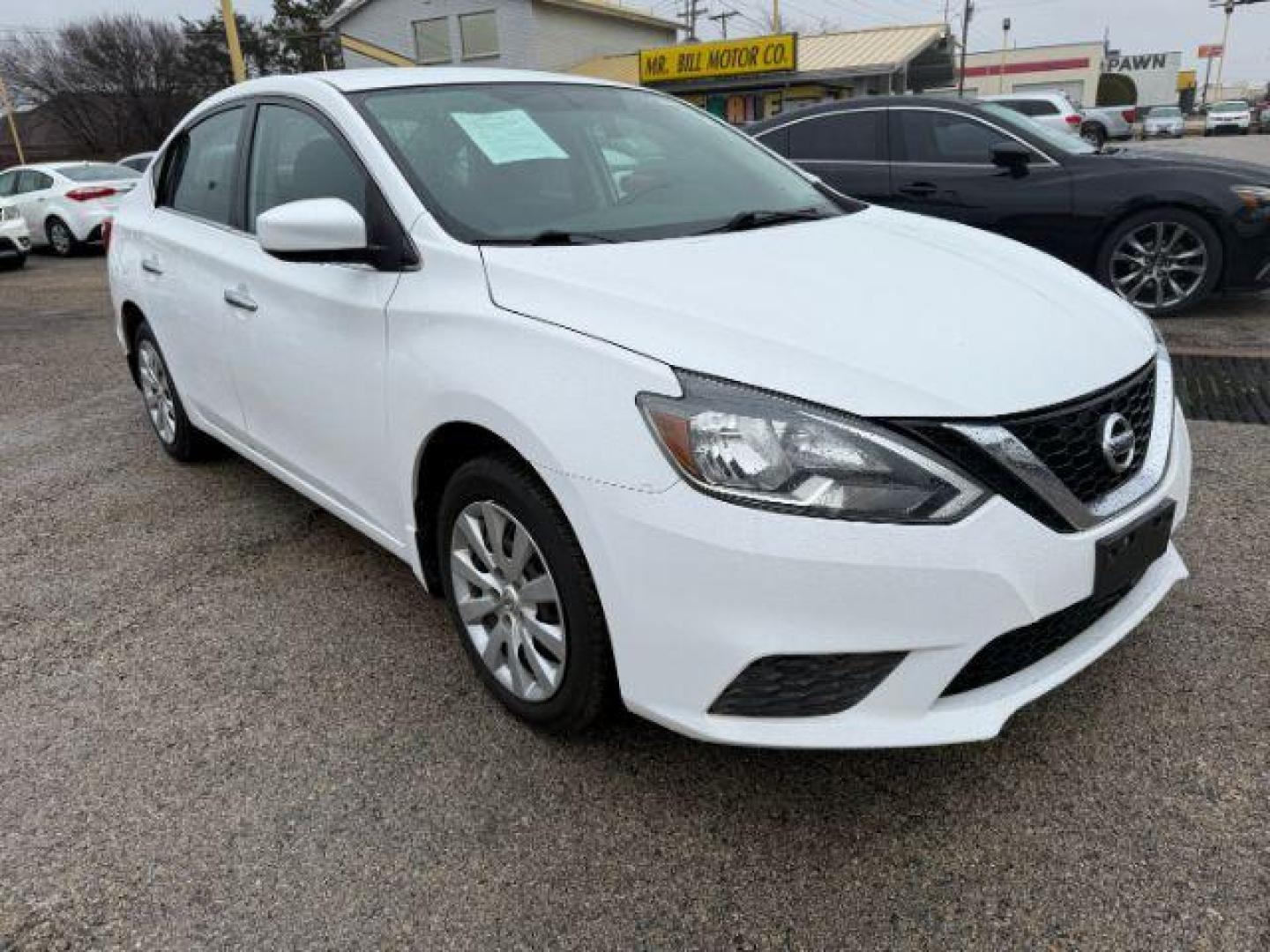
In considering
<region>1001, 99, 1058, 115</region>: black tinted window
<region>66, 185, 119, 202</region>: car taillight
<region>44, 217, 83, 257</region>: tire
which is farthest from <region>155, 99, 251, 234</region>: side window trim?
<region>1001, 99, 1058, 115</region>: black tinted window

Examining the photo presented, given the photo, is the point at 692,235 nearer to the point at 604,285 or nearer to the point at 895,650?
the point at 604,285

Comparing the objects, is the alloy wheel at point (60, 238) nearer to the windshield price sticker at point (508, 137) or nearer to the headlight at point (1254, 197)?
the windshield price sticker at point (508, 137)

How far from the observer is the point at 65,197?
14.6 metres

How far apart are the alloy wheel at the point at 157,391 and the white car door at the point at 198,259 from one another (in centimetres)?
25

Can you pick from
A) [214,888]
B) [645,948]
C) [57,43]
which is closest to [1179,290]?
[645,948]

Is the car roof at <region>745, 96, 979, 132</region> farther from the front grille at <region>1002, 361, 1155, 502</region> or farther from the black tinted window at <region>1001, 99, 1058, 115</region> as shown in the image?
the black tinted window at <region>1001, 99, 1058, 115</region>

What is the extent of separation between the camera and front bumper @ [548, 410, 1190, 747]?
69.4 inches

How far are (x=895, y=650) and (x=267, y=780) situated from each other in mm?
1539

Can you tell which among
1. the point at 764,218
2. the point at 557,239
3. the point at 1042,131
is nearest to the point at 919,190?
the point at 1042,131

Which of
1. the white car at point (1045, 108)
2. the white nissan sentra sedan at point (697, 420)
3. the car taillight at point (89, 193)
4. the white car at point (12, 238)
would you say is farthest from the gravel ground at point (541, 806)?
the white car at point (1045, 108)

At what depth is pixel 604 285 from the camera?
214 centimetres

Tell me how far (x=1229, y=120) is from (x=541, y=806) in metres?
52.1

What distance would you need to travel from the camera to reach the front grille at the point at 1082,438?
6.16 feet

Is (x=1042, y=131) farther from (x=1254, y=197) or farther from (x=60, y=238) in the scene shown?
(x=60, y=238)
